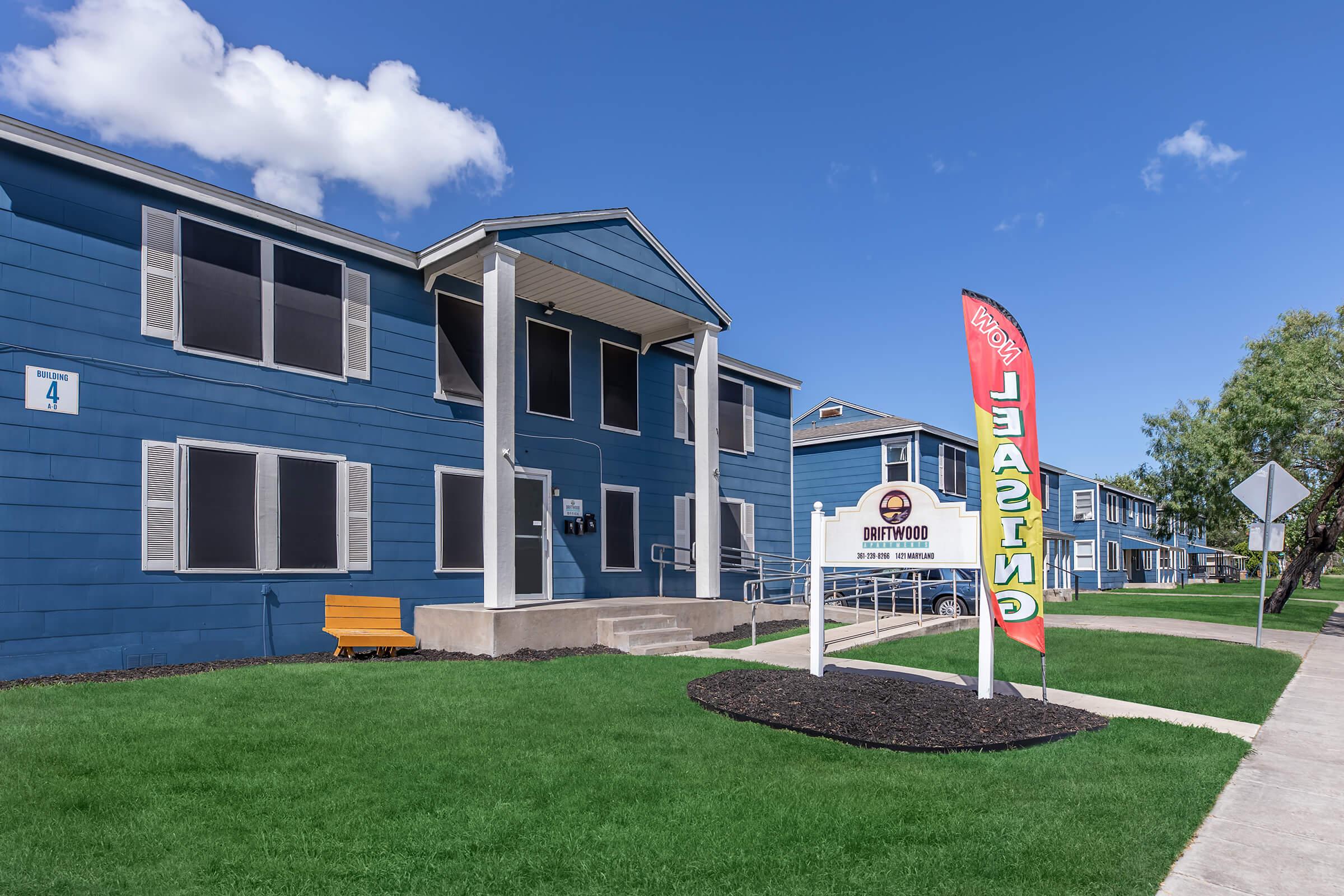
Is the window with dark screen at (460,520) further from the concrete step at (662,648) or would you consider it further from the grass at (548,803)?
the grass at (548,803)

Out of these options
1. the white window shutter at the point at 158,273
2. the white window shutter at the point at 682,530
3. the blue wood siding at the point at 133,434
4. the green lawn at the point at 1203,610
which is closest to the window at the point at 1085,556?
the green lawn at the point at 1203,610

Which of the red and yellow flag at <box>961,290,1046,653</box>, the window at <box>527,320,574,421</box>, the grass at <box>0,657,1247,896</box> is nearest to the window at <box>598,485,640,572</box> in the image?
the window at <box>527,320,574,421</box>

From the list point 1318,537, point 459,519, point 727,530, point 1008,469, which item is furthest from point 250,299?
point 1318,537

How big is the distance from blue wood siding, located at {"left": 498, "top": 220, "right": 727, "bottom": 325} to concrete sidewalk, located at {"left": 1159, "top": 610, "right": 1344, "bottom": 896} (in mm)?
9719

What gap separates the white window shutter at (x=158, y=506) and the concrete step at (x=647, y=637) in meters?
5.37

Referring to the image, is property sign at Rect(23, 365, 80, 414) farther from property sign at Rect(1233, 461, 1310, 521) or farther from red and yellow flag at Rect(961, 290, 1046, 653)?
property sign at Rect(1233, 461, 1310, 521)

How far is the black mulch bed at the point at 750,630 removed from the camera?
1305cm

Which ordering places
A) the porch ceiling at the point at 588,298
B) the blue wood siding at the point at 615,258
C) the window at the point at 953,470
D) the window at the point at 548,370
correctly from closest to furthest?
the blue wood siding at the point at 615,258 < the porch ceiling at the point at 588,298 < the window at the point at 548,370 < the window at the point at 953,470

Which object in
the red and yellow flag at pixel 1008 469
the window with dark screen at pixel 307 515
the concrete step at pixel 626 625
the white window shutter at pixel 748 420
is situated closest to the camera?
the red and yellow flag at pixel 1008 469

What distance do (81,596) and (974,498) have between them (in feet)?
82.5

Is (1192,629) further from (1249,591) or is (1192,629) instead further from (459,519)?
(1249,591)

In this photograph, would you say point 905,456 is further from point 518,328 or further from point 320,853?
point 320,853

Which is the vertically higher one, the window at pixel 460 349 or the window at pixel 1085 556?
the window at pixel 460 349

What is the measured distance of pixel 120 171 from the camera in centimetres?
914
